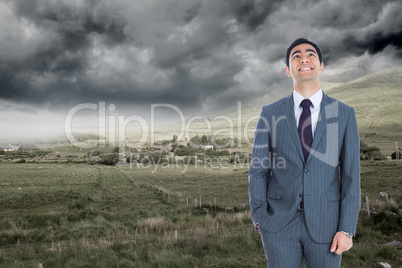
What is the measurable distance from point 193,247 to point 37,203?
87.8 ft

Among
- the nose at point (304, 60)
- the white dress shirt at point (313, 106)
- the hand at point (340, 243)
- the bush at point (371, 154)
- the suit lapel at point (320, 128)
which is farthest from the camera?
the bush at point (371, 154)

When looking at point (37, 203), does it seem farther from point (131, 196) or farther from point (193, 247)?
point (193, 247)

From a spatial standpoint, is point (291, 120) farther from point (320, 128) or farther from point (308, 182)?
point (308, 182)

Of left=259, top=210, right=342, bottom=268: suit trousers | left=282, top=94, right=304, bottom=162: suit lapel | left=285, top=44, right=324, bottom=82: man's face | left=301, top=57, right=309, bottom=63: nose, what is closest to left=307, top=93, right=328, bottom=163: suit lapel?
left=282, top=94, right=304, bottom=162: suit lapel

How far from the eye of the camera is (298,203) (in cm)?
221

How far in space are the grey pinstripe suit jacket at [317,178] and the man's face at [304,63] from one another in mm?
326

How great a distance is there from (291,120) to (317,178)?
1.87 feet

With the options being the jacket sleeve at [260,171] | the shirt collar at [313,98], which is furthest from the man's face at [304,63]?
the jacket sleeve at [260,171]

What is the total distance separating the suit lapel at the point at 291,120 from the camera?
7.38ft

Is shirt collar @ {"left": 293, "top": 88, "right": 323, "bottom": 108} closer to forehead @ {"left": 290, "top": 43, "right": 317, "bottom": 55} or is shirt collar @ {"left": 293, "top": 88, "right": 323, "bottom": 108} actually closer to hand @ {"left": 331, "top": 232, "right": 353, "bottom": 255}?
forehead @ {"left": 290, "top": 43, "right": 317, "bottom": 55}

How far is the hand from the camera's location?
2.07m

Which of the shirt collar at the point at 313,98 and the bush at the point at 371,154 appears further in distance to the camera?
the bush at the point at 371,154

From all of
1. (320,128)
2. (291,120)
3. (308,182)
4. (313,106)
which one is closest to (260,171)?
(308,182)

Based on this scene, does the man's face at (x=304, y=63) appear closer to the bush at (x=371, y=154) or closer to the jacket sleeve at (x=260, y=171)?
the jacket sleeve at (x=260, y=171)
